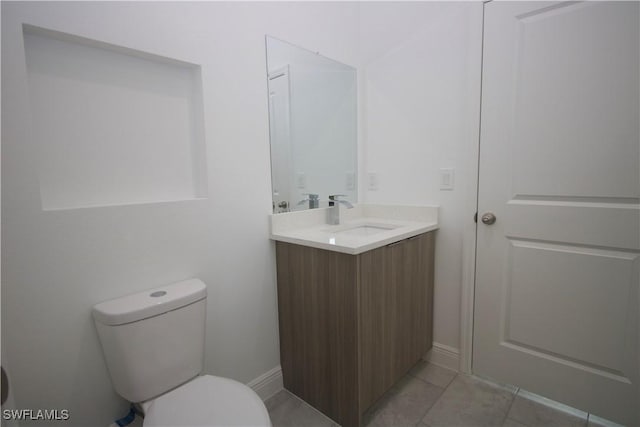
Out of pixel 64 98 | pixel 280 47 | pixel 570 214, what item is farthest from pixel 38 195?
pixel 570 214

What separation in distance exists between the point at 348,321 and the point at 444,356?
0.92m

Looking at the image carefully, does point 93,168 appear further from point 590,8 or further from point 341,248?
point 590,8

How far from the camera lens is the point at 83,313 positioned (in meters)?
1.08

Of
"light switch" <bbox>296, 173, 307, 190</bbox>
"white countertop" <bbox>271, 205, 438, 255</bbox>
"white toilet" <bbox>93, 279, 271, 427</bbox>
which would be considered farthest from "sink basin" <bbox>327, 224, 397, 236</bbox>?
"white toilet" <bbox>93, 279, 271, 427</bbox>

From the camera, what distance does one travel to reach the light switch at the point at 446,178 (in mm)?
1768

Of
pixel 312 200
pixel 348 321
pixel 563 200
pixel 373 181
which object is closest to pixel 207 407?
pixel 348 321

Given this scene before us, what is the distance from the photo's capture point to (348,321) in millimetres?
1335

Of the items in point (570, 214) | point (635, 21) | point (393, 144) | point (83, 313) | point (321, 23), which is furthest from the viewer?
point (393, 144)

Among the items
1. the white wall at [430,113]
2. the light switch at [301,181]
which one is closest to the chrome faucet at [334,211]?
the light switch at [301,181]

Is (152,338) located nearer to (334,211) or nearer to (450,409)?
(334,211)

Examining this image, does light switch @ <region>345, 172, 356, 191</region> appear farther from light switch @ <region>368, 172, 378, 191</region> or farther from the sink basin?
the sink basin

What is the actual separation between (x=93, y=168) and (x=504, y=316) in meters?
1.99

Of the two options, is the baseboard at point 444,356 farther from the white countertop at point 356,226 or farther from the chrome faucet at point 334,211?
the chrome faucet at point 334,211

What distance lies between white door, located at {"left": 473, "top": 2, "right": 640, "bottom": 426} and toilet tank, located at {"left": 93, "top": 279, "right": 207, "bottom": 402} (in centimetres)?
145
